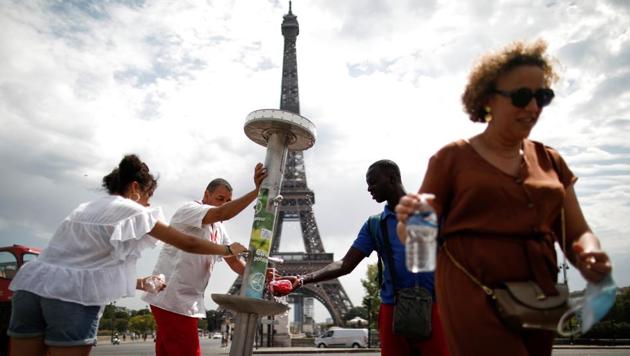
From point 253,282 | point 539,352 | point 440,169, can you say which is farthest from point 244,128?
point 539,352

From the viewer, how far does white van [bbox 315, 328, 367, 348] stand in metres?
34.1

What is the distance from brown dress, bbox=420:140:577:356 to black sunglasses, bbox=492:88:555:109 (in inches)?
9.3

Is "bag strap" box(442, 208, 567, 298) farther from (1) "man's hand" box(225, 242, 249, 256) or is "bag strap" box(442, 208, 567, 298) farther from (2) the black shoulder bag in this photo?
(1) "man's hand" box(225, 242, 249, 256)

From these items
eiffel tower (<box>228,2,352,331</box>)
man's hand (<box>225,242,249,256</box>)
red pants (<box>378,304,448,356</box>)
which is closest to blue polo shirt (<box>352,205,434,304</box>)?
red pants (<box>378,304,448,356</box>)

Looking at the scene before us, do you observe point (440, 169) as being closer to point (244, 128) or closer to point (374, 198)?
point (374, 198)

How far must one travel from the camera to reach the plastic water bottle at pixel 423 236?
5.68ft

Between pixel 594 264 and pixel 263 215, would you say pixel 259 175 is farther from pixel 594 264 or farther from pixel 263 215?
pixel 594 264

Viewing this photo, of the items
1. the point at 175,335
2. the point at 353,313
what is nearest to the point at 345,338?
the point at 175,335

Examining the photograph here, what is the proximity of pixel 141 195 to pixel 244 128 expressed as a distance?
1.37 m

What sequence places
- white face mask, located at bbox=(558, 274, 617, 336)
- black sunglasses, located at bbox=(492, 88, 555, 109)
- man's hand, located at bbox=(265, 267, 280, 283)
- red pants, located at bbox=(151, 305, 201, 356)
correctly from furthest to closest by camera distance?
man's hand, located at bbox=(265, 267, 280, 283) < red pants, located at bbox=(151, 305, 201, 356) < black sunglasses, located at bbox=(492, 88, 555, 109) < white face mask, located at bbox=(558, 274, 617, 336)

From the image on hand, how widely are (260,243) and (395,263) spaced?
1.06 m

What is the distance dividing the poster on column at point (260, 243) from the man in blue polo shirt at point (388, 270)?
33cm

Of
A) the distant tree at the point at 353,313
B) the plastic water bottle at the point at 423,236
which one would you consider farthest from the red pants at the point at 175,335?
the distant tree at the point at 353,313

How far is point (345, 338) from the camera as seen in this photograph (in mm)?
34438
